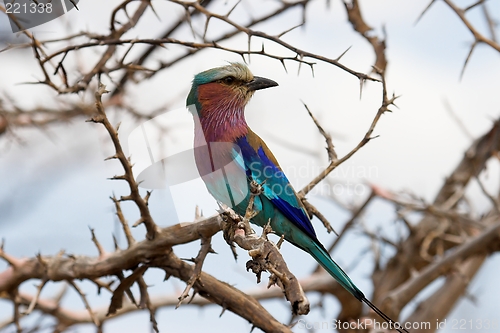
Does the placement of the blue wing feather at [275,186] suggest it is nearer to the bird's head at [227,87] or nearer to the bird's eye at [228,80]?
the bird's head at [227,87]

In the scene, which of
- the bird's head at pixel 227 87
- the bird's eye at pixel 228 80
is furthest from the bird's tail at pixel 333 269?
the bird's eye at pixel 228 80

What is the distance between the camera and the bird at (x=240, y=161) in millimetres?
3365

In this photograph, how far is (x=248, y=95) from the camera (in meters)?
3.96

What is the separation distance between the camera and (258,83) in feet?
12.8

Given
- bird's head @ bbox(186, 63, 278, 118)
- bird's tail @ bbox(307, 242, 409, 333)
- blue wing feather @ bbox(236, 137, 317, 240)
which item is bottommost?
bird's tail @ bbox(307, 242, 409, 333)

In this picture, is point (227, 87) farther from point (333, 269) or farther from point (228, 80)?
point (333, 269)

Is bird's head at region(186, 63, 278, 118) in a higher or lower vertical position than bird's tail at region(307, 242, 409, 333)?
higher

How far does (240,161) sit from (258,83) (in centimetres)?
61

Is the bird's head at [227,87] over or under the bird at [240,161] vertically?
over

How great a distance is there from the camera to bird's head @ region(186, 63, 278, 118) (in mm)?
3891

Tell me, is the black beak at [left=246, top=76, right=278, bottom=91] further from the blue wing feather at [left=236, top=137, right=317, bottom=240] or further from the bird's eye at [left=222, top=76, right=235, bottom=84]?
the blue wing feather at [left=236, top=137, right=317, bottom=240]

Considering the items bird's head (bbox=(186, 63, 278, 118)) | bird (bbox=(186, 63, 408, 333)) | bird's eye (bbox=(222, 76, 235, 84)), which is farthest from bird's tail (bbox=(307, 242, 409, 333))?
bird's eye (bbox=(222, 76, 235, 84))

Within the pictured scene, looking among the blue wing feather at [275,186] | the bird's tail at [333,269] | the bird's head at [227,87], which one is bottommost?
the bird's tail at [333,269]

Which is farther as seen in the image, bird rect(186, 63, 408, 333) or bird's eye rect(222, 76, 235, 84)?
bird's eye rect(222, 76, 235, 84)
